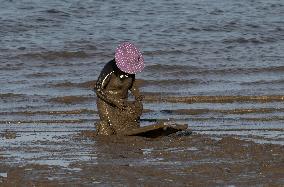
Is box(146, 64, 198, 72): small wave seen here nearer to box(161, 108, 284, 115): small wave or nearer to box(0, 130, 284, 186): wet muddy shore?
box(161, 108, 284, 115): small wave

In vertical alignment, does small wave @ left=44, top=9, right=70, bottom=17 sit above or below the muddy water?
below

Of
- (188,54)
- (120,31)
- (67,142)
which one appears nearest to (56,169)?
(67,142)

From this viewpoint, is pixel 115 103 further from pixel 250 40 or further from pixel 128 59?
pixel 250 40

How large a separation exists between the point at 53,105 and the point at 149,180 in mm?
5636

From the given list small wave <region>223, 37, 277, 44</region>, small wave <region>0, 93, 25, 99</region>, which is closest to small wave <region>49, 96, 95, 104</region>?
small wave <region>0, 93, 25, 99</region>

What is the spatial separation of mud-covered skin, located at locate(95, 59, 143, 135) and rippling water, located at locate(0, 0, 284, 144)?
81 cm

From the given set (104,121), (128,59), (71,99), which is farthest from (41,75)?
(128,59)

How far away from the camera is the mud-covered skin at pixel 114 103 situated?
10.4 metres

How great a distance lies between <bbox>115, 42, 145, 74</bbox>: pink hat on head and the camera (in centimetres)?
1024

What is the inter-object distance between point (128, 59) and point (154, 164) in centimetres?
198

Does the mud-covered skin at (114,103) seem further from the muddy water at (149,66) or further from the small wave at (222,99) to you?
the small wave at (222,99)

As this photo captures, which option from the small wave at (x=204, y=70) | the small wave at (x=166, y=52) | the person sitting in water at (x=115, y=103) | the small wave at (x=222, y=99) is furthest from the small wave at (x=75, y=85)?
the person sitting in water at (x=115, y=103)

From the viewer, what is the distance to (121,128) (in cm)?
1045

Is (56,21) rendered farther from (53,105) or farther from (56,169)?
(56,169)
